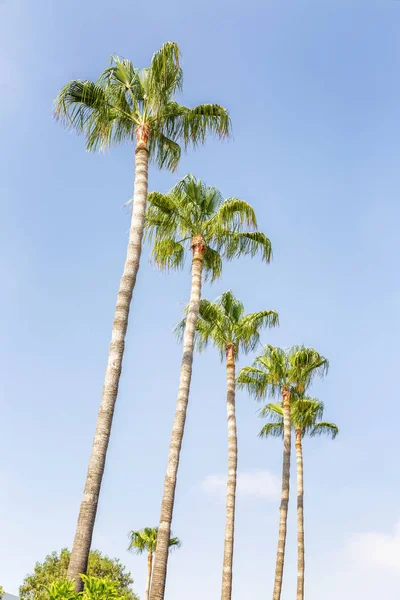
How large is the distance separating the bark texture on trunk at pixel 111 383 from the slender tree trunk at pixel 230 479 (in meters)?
13.2

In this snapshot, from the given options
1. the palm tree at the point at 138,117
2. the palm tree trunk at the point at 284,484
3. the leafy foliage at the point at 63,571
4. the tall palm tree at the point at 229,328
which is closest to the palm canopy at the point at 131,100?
the palm tree at the point at 138,117

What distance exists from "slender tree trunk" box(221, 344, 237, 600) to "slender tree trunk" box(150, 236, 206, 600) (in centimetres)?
669

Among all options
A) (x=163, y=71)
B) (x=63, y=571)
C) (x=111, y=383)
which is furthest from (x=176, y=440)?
(x=63, y=571)

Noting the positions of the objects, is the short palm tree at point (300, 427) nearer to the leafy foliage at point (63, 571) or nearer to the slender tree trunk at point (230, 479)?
the slender tree trunk at point (230, 479)

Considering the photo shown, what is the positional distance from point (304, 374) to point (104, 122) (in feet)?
66.9

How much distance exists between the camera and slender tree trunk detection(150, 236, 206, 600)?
718 inches

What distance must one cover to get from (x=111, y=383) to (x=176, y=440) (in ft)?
21.8

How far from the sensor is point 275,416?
3791 centimetres

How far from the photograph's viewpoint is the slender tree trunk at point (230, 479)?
84.2ft

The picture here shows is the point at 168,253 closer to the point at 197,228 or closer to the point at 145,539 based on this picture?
the point at 197,228

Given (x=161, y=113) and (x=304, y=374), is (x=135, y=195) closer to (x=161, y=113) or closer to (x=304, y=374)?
(x=161, y=113)

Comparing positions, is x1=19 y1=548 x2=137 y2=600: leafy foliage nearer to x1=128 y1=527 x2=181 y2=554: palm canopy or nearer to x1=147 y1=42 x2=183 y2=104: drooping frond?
x1=128 y1=527 x2=181 y2=554: palm canopy

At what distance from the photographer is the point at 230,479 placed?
2747 centimetres

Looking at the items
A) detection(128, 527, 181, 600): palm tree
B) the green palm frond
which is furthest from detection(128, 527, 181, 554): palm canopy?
the green palm frond
